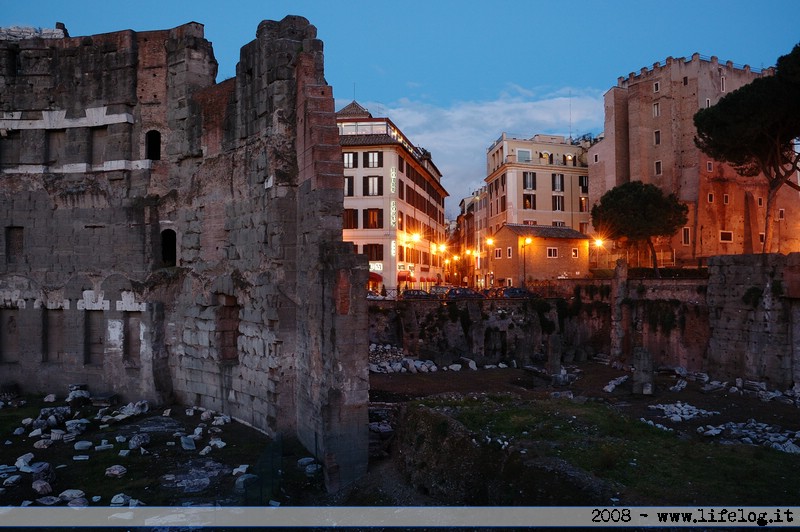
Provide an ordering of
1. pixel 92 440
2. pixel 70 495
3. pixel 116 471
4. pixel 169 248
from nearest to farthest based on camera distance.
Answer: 1. pixel 70 495
2. pixel 116 471
3. pixel 92 440
4. pixel 169 248

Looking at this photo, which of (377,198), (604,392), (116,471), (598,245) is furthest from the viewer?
(598,245)

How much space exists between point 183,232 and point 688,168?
4387 centimetres

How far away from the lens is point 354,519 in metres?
9.77

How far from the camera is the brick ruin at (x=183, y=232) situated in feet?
40.6

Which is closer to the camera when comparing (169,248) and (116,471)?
(116,471)

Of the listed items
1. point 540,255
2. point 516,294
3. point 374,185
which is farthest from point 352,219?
point 540,255

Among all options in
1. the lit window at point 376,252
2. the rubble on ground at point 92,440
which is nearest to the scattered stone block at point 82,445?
the rubble on ground at point 92,440

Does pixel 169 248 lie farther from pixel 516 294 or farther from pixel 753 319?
pixel 753 319

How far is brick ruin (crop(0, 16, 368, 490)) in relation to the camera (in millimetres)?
12375

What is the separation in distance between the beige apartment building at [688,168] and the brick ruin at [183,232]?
3943 cm

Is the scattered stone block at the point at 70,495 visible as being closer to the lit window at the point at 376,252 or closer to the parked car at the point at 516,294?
the parked car at the point at 516,294

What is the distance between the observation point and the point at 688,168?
48062mm

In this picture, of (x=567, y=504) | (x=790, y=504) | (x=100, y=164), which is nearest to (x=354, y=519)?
(x=567, y=504)

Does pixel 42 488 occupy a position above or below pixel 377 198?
below
